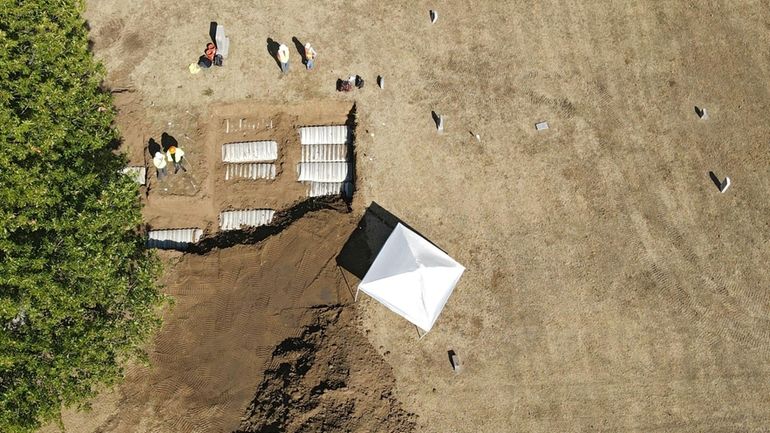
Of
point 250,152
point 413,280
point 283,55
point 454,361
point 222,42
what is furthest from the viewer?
point 222,42

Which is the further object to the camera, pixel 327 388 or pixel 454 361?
pixel 454 361

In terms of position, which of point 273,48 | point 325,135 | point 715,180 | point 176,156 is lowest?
point 715,180

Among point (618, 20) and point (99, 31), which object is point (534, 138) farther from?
point (99, 31)

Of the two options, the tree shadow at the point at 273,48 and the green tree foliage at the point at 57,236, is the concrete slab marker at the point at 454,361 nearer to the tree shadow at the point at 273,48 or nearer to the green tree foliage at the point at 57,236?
the green tree foliage at the point at 57,236

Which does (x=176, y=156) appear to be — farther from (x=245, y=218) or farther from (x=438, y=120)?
(x=438, y=120)

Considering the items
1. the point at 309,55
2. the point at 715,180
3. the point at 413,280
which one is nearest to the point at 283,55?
the point at 309,55

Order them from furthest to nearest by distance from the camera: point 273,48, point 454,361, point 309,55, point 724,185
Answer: point 273,48 < point 309,55 < point 724,185 < point 454,361

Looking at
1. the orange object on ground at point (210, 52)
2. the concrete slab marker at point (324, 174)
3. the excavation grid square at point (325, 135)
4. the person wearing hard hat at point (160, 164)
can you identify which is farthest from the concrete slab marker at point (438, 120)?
the person wearing hard hat at point (160, 164)

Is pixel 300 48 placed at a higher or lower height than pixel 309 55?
higher
